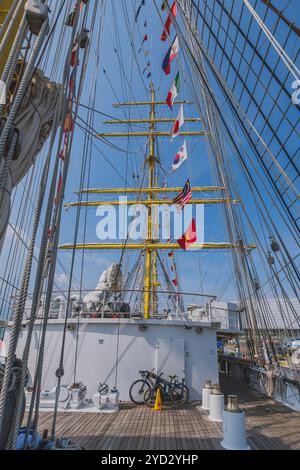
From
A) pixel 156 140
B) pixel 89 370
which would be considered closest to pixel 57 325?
pixel 89 370

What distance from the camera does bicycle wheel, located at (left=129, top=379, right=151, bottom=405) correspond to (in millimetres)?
7481

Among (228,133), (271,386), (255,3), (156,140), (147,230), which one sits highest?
(156,140)

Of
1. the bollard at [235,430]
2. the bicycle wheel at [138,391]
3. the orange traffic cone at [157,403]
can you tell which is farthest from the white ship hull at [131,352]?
the bollard at [235,430]

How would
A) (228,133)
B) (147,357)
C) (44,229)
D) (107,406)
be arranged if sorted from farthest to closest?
1. (147,357)
2. (228,133)
3. (107,406)
4. (44,229)

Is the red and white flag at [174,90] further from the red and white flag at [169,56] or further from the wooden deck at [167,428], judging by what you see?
the wooden deck at [167,428]

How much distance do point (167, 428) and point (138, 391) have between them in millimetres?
2332

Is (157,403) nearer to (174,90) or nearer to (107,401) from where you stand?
(107,401)

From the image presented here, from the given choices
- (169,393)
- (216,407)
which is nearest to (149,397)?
(169,393)

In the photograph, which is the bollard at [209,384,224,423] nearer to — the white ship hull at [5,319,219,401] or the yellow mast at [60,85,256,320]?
the white ship hull at [5,319,219,401]

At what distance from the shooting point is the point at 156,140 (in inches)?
890

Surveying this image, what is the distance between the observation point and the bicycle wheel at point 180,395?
23.9 ft

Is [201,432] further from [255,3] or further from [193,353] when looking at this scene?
[255,3]

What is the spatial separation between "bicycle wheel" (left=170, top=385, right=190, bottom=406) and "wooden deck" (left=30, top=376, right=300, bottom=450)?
0.67 feet

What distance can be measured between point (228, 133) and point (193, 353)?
21.3ft
